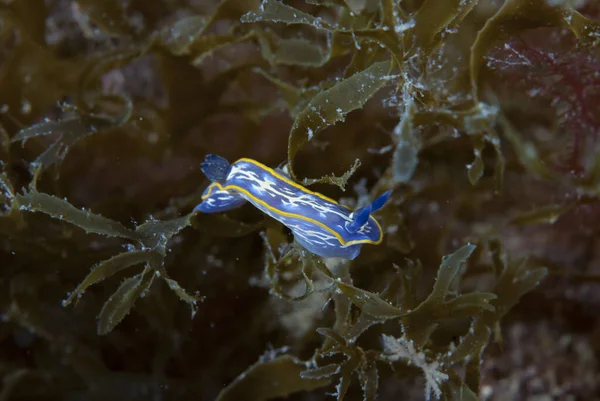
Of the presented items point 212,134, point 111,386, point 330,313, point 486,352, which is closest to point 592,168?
point 486,352

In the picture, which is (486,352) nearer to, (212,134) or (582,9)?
(582,9)

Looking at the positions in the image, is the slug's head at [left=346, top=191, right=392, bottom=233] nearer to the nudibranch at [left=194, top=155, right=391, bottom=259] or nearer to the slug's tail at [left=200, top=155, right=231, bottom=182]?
the nudibranch at [left=194, top=155, right=391, bottom=259]

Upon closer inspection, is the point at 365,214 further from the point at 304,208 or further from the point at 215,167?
the point at 215,167

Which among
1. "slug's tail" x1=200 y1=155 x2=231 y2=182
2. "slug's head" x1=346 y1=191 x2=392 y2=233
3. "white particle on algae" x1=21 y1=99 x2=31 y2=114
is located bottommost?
"slug's head" x1=346 y1=191 x2=392 y2=233

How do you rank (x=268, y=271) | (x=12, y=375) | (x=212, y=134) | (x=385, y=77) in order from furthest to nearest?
(x=212, y=134) < (x=12, y=375) < (x=268, y=271) < (x=385, y=77)

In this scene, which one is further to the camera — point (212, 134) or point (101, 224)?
point (212, 134)

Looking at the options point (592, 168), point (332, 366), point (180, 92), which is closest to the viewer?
point (332, 366)

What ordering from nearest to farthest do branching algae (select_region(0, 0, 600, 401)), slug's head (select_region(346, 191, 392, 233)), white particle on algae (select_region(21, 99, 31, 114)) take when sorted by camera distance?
slug's head (select_region(346, 191, 392, 233)) → branching algae (select_region(0, 0, 600, 401)) → white particle on algae (select_region(21, 99, 31, 114))

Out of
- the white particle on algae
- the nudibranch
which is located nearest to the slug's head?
the nudibranch

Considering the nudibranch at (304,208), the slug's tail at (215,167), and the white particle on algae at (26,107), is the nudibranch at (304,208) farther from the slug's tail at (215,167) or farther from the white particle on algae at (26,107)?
the white particle on algae at (26,107)
